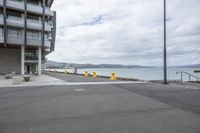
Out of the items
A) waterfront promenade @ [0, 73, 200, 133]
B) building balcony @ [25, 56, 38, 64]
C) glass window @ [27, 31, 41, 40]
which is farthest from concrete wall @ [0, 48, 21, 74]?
waterfront promenade @ [0, 73, 200, 133]

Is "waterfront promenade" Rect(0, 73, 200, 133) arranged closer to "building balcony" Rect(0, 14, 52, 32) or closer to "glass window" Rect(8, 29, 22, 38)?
"glass window" Rect(8, 29, 22, 38)

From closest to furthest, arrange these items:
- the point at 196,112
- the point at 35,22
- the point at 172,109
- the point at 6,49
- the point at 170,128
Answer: the point at 170,128, the point at 196,112, the point at 172,109, the point at 35,22, the point at 6,49

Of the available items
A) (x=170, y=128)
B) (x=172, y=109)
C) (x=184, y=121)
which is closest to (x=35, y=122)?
(x=170, y=128)

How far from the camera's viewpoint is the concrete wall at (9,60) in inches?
1419

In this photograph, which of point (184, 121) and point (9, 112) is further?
point (9, 112)

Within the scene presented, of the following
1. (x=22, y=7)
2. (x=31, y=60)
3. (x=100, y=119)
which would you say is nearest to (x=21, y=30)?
(x=22, y=7)

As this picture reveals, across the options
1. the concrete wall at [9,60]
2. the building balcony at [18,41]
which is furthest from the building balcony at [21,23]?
the concrete wall at [9,60]

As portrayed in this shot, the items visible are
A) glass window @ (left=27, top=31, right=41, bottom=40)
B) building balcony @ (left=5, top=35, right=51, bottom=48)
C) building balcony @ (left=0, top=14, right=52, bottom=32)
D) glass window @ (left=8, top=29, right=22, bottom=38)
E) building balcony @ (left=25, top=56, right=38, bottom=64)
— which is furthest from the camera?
building balcony @ (left=25, top=56, right=38, bottom=64)

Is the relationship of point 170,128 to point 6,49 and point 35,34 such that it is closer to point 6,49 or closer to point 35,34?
point 35,34

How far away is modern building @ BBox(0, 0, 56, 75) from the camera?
29.7 metres

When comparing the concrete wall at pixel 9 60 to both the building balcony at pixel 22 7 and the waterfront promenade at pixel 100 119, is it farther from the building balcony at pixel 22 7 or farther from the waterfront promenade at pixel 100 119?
the waterfront promenade at pixel 100 119

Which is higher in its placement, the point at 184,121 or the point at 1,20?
the point at 1,20

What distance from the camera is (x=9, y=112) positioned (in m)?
5.77

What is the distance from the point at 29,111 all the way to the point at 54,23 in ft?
135
